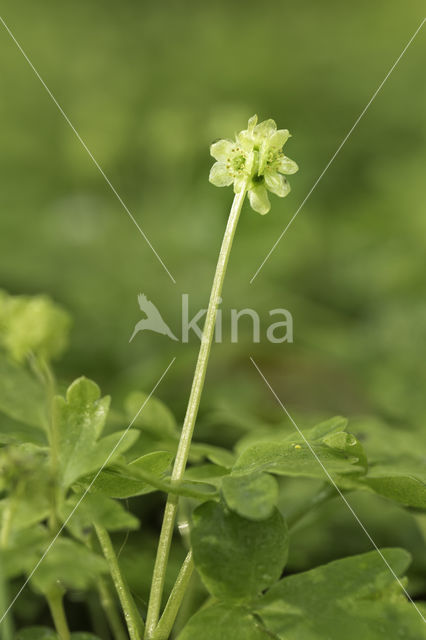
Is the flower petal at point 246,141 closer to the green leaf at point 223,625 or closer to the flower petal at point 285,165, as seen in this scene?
the flower petal at point 285,165

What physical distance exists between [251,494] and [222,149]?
602 millimetres

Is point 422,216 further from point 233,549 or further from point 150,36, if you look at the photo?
point 150,36

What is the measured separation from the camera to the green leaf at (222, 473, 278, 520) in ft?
2.69

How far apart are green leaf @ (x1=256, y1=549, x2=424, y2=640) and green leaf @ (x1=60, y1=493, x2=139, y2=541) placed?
21 centimetres

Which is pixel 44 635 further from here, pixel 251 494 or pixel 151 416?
pixel 151 416

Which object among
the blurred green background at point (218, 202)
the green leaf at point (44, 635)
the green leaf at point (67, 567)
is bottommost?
the green leaf at point (44, 635)

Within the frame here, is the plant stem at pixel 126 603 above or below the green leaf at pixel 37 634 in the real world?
above

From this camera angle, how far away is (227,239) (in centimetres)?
104

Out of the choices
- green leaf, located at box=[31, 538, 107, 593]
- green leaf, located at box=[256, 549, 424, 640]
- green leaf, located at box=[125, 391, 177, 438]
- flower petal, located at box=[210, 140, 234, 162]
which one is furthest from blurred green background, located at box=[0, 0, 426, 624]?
green leaf, located at box=[31, 538, 107, 593]

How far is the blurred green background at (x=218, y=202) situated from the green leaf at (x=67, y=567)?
36.8 inches

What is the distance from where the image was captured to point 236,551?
89cm

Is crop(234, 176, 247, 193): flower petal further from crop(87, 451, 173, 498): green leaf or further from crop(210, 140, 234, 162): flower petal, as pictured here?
crop(87, 451, 173, 498): green leaf

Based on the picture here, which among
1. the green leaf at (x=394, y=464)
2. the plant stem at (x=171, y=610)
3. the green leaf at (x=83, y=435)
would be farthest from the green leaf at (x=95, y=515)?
the green leaf at (x=394, y=464)

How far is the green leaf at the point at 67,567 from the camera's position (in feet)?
2.41
